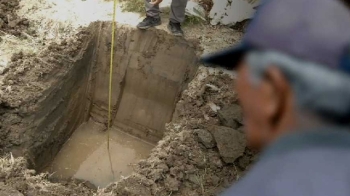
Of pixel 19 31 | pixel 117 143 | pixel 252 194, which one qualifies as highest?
pixel 252 194

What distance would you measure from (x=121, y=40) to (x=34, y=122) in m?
1.41

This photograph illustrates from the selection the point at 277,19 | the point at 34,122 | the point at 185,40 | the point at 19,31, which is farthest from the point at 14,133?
the point at 277,19

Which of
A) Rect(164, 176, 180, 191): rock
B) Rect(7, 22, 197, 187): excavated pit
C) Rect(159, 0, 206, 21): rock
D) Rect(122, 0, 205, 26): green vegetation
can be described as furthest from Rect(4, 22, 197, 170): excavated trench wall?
Rect(164, 176, 180, 191): rock

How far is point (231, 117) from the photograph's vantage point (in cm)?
467

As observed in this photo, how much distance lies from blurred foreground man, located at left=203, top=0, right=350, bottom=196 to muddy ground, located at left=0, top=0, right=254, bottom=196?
9.76ft

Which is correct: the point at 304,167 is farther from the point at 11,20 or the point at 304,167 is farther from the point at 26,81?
the point at 11,20

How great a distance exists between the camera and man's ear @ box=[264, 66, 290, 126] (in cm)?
111

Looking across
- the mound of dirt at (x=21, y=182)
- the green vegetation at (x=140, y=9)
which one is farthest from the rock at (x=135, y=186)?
the green vegetation at (x=140, y=9)

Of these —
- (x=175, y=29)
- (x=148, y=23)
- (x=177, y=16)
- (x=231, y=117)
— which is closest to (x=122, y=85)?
(x=148, y=23)

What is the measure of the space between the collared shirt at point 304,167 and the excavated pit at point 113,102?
4221 mm

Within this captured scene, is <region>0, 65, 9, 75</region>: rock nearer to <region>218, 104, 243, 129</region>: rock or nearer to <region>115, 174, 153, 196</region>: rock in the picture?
<region>115, 174, 153, 196</region>: rock

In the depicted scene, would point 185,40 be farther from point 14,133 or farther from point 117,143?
point 14,133

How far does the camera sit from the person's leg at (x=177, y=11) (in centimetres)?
526

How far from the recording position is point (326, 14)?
1.14 meters
